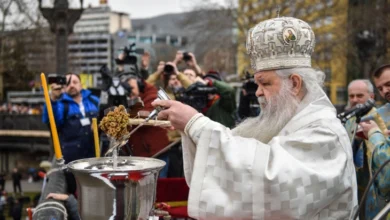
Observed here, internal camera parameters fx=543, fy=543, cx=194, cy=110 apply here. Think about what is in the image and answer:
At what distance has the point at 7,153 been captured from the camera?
90.7 feet

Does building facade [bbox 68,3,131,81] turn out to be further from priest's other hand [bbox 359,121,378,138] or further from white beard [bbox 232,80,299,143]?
white beard [bbox 232,80,299,143]

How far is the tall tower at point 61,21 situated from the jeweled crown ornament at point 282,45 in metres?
7.28

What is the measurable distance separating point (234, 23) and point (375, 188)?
26364 mm

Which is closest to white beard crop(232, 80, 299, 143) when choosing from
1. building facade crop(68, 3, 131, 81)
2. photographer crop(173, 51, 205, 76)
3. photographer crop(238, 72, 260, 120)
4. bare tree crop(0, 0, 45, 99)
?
photographer crop(238, 72, 260, 120)

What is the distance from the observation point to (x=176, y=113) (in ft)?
7.27

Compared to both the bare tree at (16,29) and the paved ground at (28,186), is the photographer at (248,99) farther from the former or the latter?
the paved ground at (28,186)

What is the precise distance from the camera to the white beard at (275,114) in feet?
7.77

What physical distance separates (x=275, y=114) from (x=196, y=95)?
3259 millimetres

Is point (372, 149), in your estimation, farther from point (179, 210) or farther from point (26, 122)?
point (26, 122)

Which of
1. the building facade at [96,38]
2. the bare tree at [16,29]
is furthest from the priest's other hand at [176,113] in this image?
the building facade at [96,38]

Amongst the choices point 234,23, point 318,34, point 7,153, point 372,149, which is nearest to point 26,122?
point 7,153

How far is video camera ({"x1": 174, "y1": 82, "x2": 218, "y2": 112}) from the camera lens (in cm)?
560

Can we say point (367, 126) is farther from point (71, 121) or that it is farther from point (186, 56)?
point (186, 56)

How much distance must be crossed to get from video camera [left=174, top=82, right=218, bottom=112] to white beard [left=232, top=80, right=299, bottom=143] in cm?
310
